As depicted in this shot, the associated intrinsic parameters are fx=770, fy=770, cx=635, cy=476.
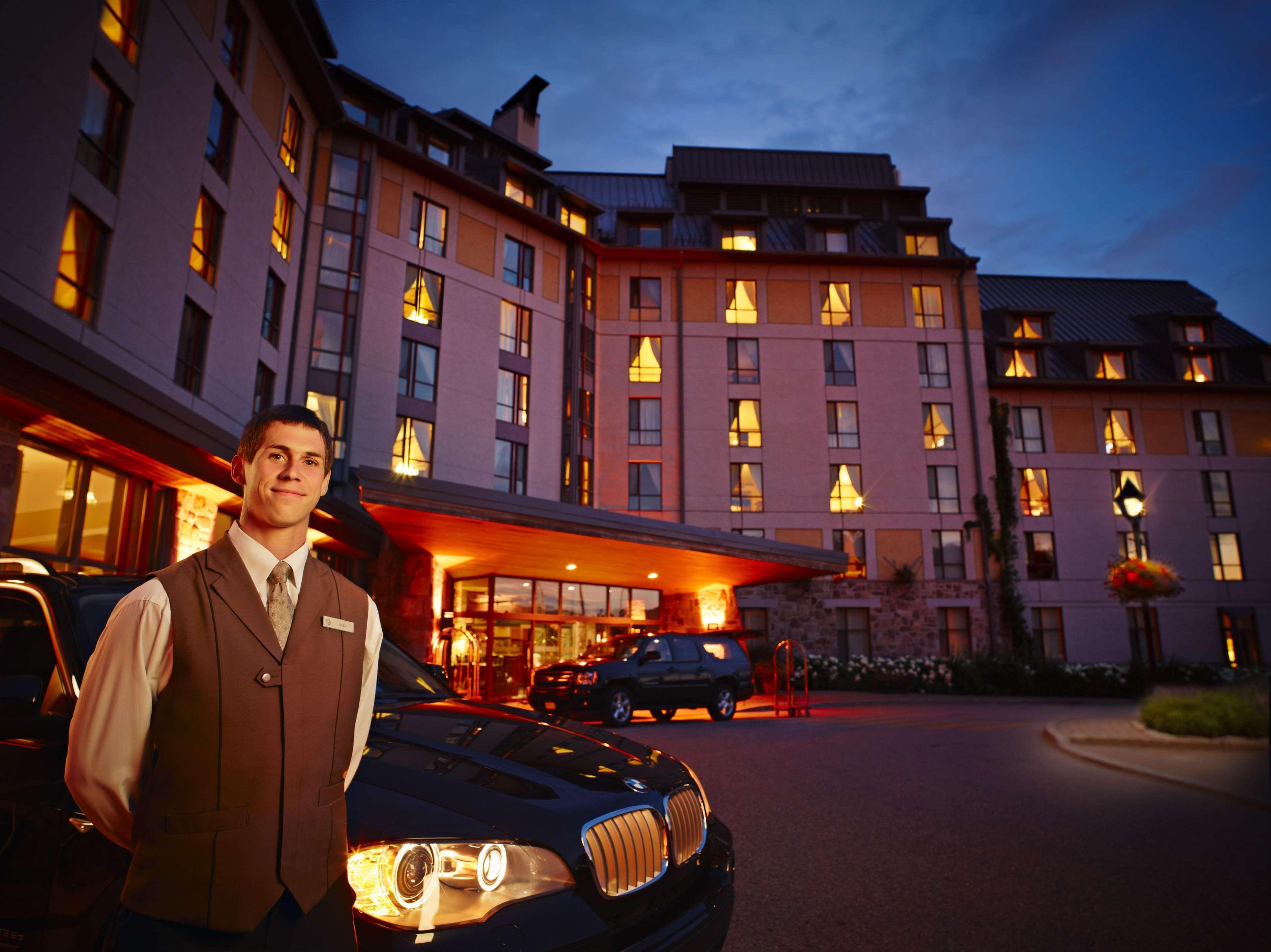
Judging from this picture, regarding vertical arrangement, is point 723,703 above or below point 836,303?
below

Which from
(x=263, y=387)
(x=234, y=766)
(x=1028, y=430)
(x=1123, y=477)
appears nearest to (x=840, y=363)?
(x=1028, y=430)

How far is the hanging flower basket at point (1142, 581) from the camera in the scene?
586 inches

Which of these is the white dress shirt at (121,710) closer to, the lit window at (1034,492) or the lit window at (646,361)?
the lit window at (646,361)

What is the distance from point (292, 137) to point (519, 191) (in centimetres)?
996

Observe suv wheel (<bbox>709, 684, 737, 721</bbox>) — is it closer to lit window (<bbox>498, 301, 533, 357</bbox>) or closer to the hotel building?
the hotel building

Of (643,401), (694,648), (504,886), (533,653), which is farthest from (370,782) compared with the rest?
(643,401)

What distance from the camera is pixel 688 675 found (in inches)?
602

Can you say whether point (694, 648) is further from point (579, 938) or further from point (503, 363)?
point (503, 363)

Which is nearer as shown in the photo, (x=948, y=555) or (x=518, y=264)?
(x=518, y=264)

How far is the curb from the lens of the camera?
7.14 metres

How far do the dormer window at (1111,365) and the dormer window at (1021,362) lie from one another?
126 inches

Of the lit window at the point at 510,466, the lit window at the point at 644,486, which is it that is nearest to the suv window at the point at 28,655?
the lit window at the point at 510,466

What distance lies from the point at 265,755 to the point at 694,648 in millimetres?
14417

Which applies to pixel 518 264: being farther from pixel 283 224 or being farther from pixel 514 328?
pixel 283 224
